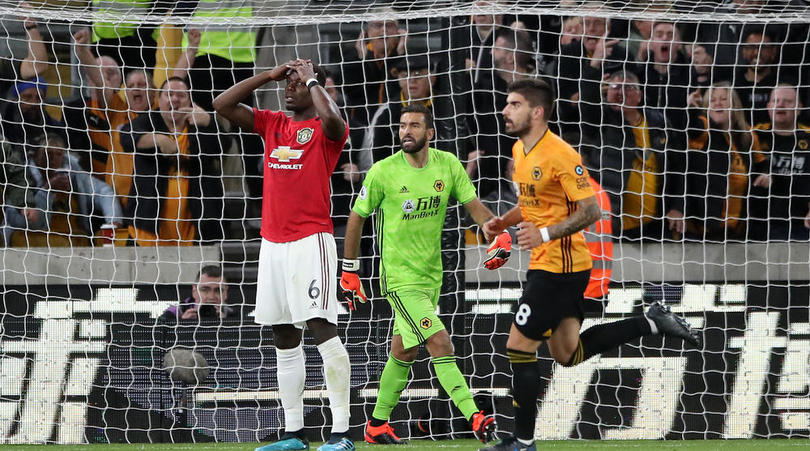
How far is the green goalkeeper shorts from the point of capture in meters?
7.09

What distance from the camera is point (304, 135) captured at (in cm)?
629

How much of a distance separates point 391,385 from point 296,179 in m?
1.78

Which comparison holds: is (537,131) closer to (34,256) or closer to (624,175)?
(624,175)

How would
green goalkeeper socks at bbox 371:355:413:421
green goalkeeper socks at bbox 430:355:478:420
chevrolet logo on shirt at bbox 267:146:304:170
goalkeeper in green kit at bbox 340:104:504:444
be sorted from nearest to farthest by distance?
chevrolet logo on shirt at bbox 267:146:304:170 < green goalkeeper socks at bbox 430:355:478:420 < goalkeeper in green kit at bbox 340:104:504:444 < green goalkeeper socks at bbox 371:355:413:421

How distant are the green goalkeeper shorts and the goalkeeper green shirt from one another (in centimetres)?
7

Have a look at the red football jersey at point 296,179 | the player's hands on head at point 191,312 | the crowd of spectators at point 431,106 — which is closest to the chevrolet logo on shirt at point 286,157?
the red football jersey at point 296,179

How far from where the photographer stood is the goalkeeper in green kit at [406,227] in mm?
7250

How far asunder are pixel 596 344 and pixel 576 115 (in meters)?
3.53

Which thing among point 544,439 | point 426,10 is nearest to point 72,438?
point 544,439

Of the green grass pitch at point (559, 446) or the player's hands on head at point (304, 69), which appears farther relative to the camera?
the green grass pitch at point (559, 446)

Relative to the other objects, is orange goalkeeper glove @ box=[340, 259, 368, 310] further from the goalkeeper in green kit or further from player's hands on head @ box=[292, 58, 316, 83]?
player's hands on head @ box=[292, 58, 316, 83]

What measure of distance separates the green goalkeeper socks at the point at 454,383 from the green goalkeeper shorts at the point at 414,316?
0.19 m

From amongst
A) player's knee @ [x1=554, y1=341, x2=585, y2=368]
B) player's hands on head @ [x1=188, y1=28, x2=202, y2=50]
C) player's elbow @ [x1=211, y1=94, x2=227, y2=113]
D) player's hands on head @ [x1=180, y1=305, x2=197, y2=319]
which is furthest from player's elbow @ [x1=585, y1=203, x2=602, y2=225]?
player's hands on head @ [x1=188, y1=28, x2=202, y2=50]

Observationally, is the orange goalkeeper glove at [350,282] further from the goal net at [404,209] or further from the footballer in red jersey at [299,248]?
the footballer in red jersey at [299,248]
